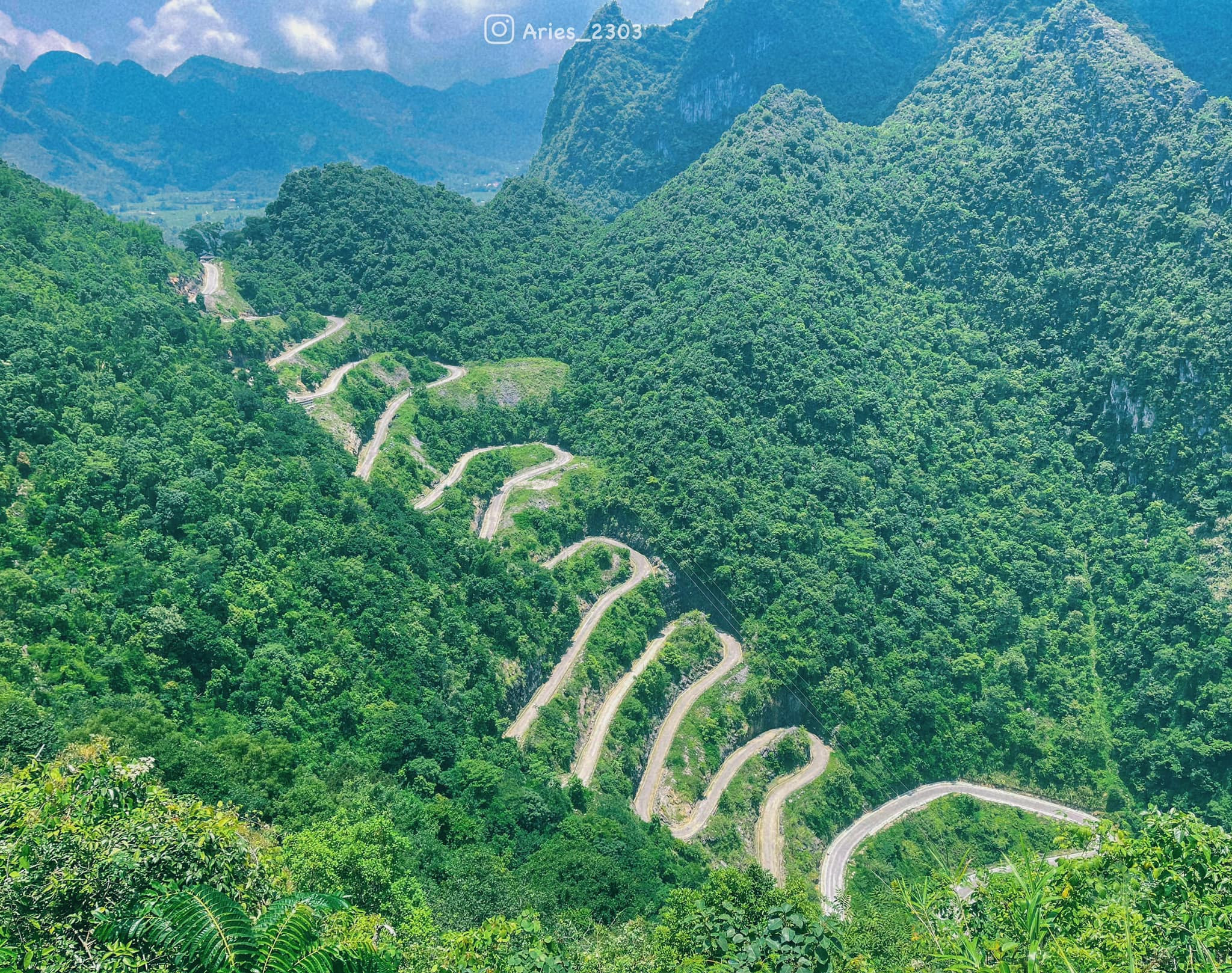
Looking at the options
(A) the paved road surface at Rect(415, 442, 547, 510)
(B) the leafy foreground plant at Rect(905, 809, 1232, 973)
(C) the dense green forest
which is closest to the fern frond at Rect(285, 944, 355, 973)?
(C) the dense green forest

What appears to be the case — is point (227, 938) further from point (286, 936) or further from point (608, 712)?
point (608, 712)

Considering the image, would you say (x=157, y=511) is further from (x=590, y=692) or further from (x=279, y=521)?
(x=590, y=692)

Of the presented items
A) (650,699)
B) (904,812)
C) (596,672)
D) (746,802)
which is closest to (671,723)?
(650,699)

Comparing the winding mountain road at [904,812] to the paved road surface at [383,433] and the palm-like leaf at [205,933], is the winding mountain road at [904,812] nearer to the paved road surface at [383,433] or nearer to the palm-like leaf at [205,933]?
the paved road surface at [383,433]

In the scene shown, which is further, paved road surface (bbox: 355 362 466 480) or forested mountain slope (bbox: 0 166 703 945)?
paved road surface (bbox: 355 362 466 480)

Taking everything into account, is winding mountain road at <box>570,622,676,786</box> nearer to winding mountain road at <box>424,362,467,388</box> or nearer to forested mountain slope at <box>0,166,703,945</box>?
forested mountain slope at <box>0,166,703,945</box>

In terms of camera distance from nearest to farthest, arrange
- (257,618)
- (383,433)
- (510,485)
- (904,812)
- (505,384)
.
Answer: (257,618) → (904,812) → (510,485) → (383,433) → (505,384)

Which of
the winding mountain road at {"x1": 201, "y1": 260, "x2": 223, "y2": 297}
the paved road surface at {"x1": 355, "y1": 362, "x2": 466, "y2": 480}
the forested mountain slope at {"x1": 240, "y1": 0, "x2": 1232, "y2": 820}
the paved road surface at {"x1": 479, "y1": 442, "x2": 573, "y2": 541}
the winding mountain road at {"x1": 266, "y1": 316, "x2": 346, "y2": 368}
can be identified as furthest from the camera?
the winding mountain road at {"x1": 201, "y1": 260, "x2": 223, "y2": 297}
